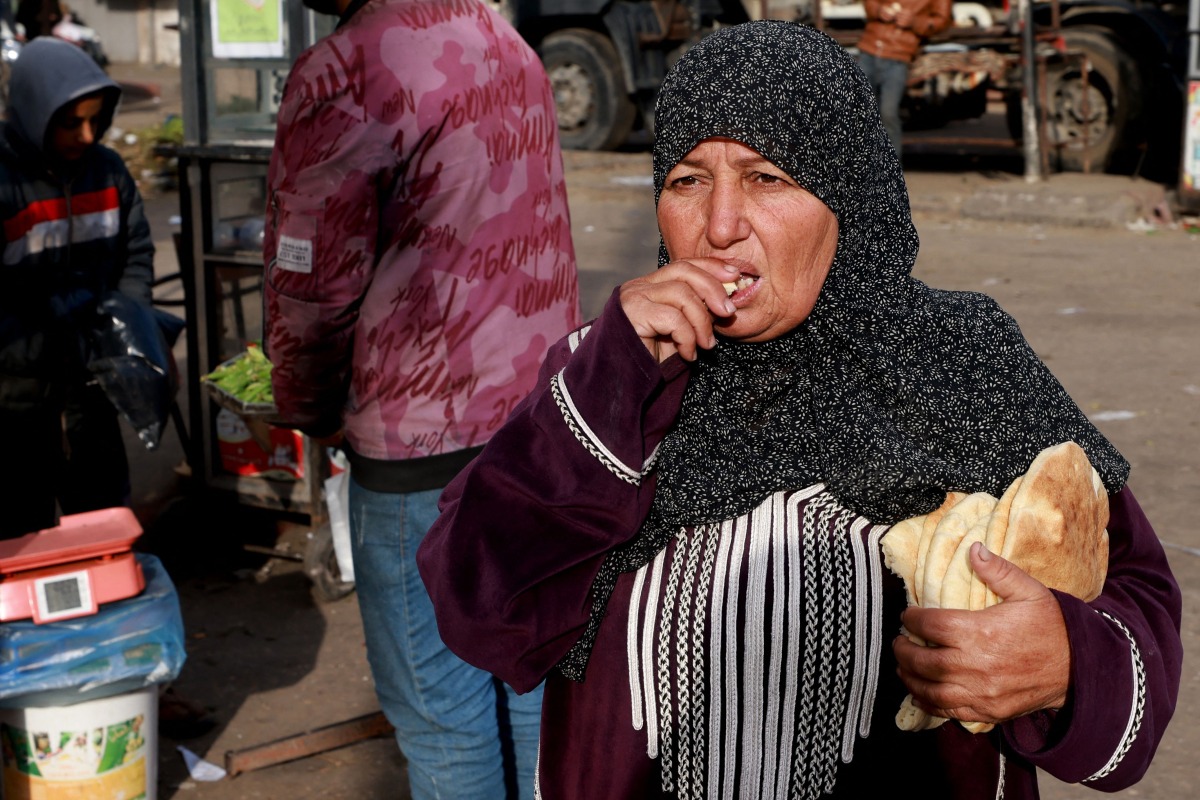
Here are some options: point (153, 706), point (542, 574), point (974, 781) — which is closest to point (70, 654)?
point (153, 706)

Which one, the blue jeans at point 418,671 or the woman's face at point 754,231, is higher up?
the woman's face at point 754,231

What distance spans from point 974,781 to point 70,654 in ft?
7.77

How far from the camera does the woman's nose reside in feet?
4.94

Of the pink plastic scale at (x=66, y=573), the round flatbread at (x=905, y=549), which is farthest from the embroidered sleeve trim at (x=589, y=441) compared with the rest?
the pink plastic scale at (x=66, y=573)

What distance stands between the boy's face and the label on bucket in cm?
196

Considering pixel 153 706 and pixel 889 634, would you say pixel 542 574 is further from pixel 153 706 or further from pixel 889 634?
pixel 153 706

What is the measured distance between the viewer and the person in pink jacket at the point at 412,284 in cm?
244

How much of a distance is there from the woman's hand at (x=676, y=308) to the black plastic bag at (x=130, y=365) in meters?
3.32

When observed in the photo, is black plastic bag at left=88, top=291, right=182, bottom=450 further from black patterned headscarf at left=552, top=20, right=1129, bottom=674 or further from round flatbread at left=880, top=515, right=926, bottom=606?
round flatbread at left=880, top=515, right=926, bottom=606

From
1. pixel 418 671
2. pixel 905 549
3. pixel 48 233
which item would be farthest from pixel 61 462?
pixel 905 549

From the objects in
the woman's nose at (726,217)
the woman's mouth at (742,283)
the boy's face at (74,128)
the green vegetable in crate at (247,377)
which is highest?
the boy's face at (74,128)

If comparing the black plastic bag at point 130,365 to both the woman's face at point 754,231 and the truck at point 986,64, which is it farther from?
the truck at point 986,64

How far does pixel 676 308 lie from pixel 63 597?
2405 millimetres

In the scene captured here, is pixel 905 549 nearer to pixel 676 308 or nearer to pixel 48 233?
pixel 676 308
